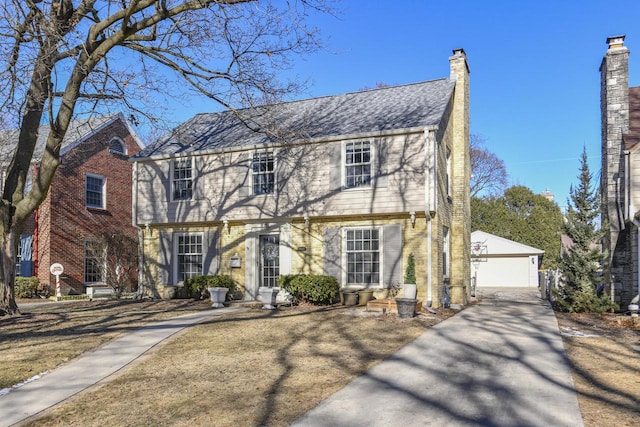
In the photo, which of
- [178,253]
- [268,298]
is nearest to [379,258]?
[268,298]

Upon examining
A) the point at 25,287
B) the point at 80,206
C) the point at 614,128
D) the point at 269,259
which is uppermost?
the point at 614,128

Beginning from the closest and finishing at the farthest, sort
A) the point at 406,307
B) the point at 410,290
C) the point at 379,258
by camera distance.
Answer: the point at 406,307 < the point at 410,290 < the point at 379,258

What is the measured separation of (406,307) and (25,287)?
1467 centimetres

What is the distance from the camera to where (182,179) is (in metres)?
17.3

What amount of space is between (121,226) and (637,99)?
69.5 feet

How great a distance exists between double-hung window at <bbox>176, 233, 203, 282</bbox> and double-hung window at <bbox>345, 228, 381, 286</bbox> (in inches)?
212

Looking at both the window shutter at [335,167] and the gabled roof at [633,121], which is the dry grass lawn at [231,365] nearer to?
the window shutter at [335,167]

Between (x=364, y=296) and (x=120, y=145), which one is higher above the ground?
(x=120, y=145)

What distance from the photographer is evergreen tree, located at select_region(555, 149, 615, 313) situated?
13.8 m

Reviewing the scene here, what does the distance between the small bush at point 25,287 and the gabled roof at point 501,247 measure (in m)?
23.9

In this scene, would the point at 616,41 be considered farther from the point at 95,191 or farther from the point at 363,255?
the point at 95,191

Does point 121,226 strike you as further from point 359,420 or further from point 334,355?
point 359,420

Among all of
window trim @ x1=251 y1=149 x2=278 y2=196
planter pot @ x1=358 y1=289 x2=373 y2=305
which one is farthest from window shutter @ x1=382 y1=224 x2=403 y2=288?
window trim @ x1=251 y1=149 x2=278 y2=196

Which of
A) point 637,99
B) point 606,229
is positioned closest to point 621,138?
point 637,99
